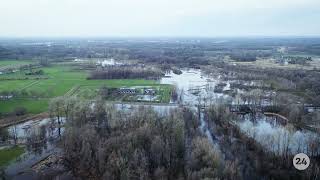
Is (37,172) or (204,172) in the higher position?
(204,172)

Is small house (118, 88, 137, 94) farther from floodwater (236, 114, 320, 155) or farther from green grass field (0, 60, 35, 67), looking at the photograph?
green grass field (0, 60, 35, 67)

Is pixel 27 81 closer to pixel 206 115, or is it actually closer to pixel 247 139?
pixel 206 115

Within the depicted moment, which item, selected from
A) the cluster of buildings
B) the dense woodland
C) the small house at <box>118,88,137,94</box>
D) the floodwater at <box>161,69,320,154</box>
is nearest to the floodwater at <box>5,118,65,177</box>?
the dense woodland

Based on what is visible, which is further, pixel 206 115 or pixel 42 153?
pixel 206 115

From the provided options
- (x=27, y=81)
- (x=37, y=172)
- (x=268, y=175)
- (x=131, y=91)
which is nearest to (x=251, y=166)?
(x=268, y=175)

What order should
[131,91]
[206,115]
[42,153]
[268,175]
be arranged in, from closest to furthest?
[268,175] → [42,153] → [206,115] → [131,91]

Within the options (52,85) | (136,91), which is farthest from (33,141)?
(52,85)

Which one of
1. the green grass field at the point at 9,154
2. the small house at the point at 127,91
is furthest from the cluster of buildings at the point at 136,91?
the green grass field at the point at 9,154

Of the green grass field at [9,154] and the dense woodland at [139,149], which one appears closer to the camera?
the dense woodland at [139,149]

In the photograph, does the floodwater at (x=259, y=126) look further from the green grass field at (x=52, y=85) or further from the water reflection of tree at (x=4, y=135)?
the water reflection of tree at (x=4, y=135)
